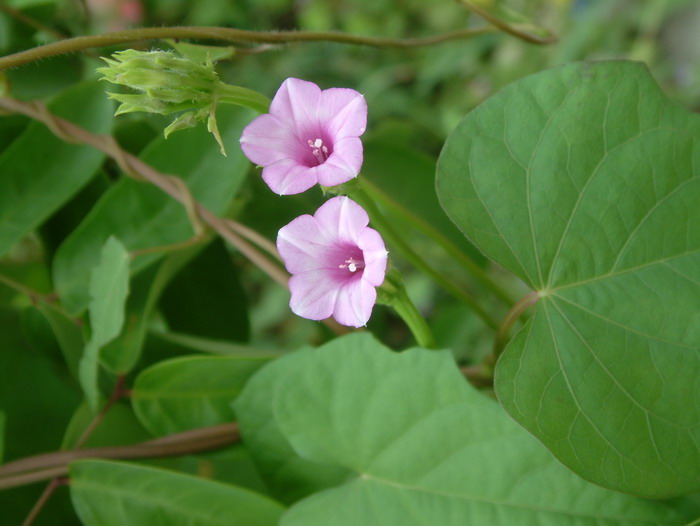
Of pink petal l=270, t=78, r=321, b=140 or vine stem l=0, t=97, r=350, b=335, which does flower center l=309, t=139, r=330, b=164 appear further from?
vine stem l=0, t=97, r=350, b=335

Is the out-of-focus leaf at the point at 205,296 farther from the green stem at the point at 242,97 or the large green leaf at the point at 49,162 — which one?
the green stem at the point at 242,97

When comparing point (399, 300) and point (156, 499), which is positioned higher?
point (399, 300)

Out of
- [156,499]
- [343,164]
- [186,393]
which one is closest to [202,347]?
[186,393]

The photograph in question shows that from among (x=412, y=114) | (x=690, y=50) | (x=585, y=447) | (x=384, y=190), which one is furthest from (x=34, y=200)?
(x=690, y=50)

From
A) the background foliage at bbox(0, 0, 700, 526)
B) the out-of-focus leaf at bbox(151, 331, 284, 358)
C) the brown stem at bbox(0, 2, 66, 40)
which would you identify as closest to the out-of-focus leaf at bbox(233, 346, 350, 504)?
the background foliage at bbox(0, 0, 700, 526)

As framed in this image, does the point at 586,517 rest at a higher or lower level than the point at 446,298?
higher

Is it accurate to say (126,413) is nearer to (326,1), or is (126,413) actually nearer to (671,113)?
(671,113)

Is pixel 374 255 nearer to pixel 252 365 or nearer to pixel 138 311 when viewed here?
pixel 252 365
